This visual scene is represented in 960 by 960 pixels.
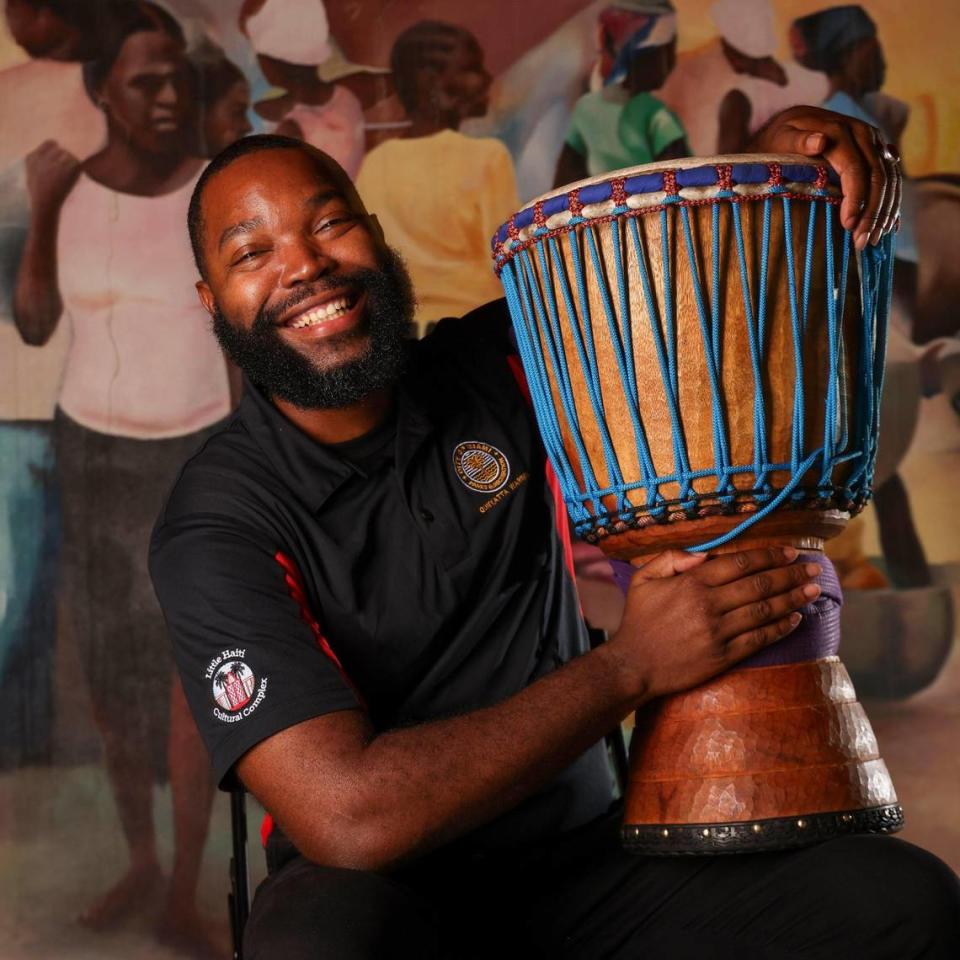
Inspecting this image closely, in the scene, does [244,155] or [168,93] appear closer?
[244,155]

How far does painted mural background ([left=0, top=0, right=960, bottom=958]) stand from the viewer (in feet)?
11.6

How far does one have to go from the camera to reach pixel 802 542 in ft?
5.38

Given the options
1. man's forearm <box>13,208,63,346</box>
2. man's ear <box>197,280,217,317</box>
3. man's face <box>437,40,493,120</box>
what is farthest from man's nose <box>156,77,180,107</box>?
man's ear <box>197,280,217,317</box>

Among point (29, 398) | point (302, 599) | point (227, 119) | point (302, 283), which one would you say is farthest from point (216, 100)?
point (302, 599)

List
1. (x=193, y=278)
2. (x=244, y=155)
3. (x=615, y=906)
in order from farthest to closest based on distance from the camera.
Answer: (x=193, y=278)
(x=244, y=155)
(x=615, y=906)

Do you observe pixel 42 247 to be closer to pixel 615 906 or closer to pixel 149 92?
pixel 149 92

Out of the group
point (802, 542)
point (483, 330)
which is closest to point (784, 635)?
point (802, 542)

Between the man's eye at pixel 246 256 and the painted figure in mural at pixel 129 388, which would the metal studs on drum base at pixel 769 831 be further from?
the painted figure in mural at pixel 129 388

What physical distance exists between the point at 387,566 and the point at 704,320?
1.92 feet

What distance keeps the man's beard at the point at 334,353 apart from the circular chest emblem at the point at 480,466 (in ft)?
0.51

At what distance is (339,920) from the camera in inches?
57.8

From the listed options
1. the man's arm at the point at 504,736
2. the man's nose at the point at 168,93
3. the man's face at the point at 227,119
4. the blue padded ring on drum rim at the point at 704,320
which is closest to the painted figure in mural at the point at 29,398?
the man's nose at the point at 168,93

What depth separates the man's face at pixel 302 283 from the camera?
1.90 meters

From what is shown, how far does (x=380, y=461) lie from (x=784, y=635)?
0.66 meters
